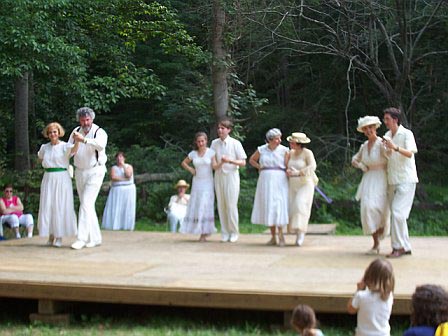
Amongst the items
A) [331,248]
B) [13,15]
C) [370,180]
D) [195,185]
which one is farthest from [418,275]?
[13,15]

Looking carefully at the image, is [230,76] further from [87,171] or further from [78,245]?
[78,245]

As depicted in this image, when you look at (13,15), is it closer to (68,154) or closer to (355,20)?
(68,154)

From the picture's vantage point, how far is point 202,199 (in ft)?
34.5

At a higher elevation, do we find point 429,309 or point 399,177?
point 399,177

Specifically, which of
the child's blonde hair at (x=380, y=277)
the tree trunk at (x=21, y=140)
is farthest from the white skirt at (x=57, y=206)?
the tree trunk at (x=21, y=140)

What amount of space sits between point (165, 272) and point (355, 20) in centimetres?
953

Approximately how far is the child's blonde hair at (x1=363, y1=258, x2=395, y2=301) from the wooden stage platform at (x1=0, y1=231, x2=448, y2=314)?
1193mm

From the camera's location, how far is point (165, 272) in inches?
311

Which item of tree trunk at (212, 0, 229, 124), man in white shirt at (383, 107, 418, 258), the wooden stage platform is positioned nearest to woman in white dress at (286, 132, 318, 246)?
the wooden stage platform

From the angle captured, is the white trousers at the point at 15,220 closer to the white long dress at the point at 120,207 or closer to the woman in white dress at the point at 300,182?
the white long dress at the point at 120,207

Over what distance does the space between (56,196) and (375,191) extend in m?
3.81

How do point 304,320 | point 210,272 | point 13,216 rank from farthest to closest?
point 13,216 < point 210,272 < point 304,320

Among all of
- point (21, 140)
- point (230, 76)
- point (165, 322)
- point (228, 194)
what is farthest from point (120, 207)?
point (21, 140)

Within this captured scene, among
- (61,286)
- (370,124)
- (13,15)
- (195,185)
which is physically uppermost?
(13,15)
